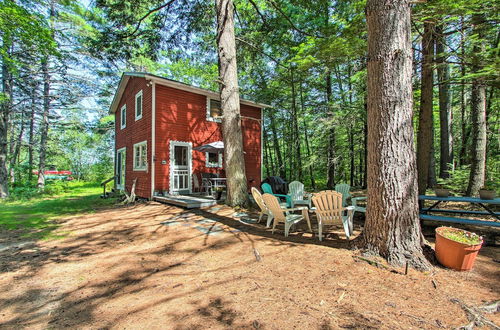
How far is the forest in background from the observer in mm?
5292

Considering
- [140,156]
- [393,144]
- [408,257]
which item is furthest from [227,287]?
[140,156]

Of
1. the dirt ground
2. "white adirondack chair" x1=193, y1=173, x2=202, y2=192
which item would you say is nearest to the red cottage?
"white adirondack chair" x1=193, y1=173, x2=202, y2=192

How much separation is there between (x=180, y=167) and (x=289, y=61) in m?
5.80

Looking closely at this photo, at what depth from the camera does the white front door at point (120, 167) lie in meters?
12.3

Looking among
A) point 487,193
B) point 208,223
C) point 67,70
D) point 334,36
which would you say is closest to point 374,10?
point 334,36

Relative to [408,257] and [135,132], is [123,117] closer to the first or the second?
[135,132]

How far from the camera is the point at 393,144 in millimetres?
2826

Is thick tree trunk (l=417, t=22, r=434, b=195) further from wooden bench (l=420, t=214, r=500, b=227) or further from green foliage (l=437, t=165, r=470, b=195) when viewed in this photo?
green foliage (l=437, t=165, r=470, b=195)

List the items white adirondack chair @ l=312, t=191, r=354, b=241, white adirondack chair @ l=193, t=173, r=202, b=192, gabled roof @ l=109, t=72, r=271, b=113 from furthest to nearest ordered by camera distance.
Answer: white adirondack chair @ l=193, t=173, r=202, b=192
gabled roof @ l=109, t=72, r=271, b=113
white adirondack chair @ l=312, t=191, r=354, b=241

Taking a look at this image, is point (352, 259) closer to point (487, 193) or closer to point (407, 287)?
point (407, 287)

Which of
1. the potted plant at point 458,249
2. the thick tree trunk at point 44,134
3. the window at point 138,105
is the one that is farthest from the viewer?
the thick tree trunk at point 44,134

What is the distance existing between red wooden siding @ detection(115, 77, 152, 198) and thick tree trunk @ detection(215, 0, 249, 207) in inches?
150

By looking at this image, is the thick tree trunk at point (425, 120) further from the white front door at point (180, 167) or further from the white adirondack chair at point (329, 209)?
the white front door at point (180, 167)

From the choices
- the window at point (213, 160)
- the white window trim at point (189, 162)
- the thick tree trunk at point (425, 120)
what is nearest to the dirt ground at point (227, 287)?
the thick tree trunk at point (425, 120)
